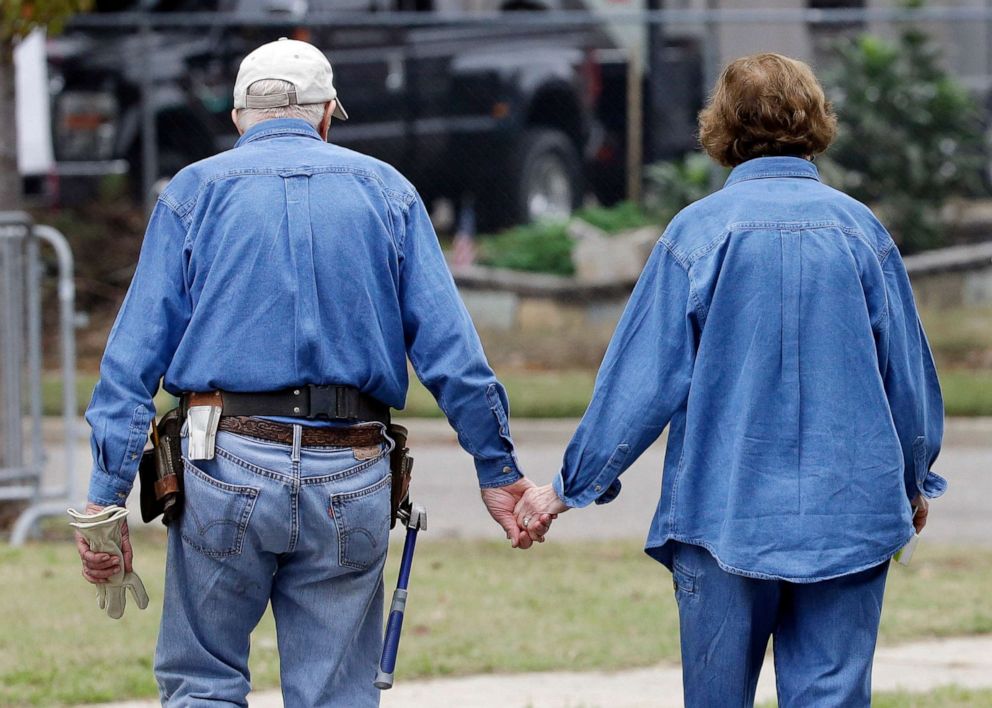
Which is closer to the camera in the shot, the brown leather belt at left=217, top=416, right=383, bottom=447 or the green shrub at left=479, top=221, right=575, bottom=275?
the brown leather belt at left=217, top=416, right=383, bottom=447

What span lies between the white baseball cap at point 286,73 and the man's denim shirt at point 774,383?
91 centimetres

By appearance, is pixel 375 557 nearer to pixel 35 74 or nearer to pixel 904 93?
pixel 35 74

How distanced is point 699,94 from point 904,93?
5.70ft

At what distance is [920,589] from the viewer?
6.89 metres

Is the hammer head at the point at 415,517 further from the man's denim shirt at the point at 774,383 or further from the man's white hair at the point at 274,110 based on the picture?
the man's white hair at the point at 274,110

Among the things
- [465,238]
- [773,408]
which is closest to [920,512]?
[773,408]

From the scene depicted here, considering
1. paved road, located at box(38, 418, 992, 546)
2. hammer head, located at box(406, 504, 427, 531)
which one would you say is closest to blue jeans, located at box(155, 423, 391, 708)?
hammer head, located at box(406, 504, 427, 531)

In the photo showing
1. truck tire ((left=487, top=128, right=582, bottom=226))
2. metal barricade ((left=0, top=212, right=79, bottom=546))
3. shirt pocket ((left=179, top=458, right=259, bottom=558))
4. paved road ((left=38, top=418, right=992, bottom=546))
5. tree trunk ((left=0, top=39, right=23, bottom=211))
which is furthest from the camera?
truck tire ((left=487, top=128, right=582, bottom=226))

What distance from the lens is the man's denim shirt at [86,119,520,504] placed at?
3631 millimetres

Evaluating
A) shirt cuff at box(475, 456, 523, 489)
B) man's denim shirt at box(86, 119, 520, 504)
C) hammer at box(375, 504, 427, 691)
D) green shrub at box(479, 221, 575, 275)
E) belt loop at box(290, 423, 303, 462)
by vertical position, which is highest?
man's denim shirt at box(86, 119, 520, 504)

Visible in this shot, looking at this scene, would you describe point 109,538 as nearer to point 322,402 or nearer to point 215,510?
point 215,510

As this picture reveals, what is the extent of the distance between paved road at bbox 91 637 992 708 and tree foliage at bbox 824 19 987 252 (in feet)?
28.1

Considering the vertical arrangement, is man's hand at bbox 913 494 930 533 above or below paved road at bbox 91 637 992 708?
above

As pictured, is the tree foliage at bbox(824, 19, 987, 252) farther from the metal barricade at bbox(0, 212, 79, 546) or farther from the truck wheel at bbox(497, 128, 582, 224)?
the metal barricade at bbox(0, 212, 79, 546)
